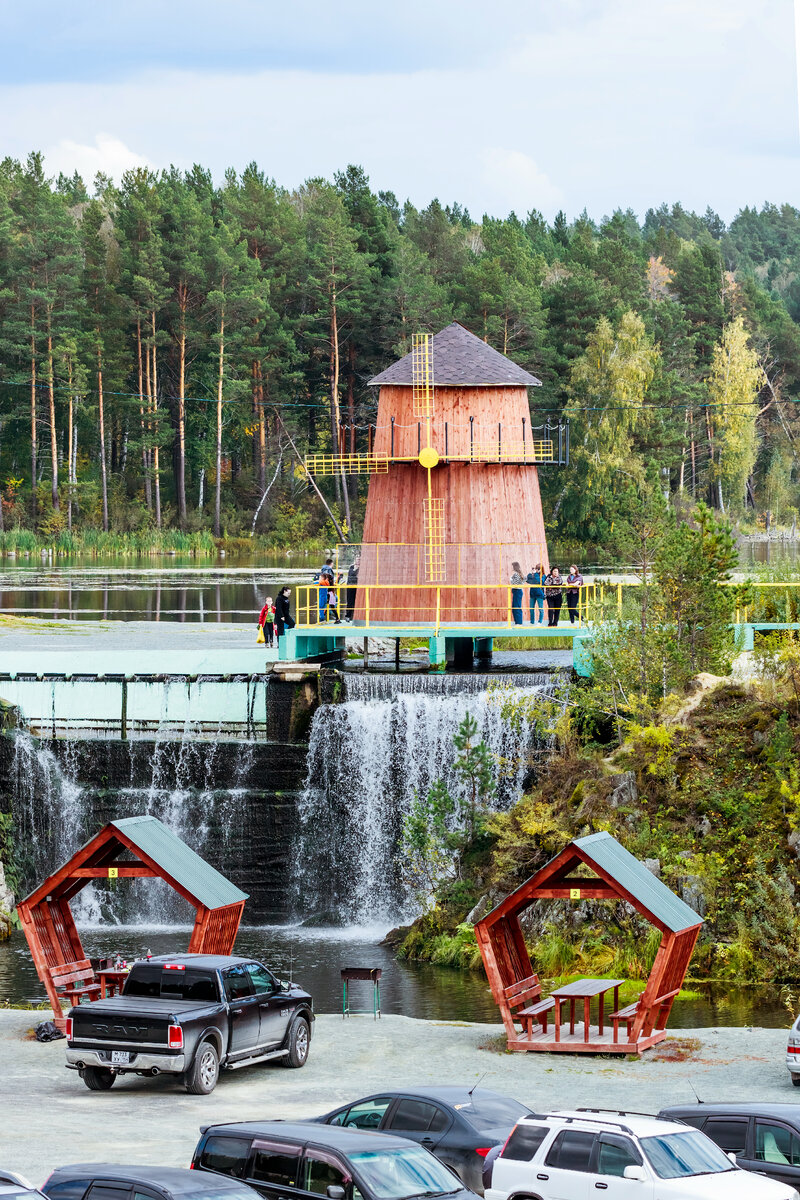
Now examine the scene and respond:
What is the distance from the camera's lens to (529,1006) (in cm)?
2394

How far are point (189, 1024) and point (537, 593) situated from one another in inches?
1016

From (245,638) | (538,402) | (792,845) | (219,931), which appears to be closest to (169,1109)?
(219,931)

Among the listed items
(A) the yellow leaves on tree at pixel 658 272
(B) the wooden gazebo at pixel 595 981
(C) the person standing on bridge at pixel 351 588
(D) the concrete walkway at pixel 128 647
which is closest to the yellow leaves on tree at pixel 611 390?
(D) the concrete walkway at pixel 128 647

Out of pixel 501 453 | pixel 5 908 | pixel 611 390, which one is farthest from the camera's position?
pixel 611 390

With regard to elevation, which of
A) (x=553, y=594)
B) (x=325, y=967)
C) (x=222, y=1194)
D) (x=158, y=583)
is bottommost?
(x=325, y=967)

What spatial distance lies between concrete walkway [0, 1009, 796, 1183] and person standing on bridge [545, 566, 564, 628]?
1958 cm

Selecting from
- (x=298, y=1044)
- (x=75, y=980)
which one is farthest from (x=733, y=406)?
(x=298, y=1044)

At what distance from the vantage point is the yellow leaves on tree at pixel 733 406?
111 metres

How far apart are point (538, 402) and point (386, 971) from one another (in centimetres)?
7146

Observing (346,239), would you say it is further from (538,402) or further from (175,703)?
(175,703)

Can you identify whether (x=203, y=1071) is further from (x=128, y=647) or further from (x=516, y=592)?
(x=128, y=647)

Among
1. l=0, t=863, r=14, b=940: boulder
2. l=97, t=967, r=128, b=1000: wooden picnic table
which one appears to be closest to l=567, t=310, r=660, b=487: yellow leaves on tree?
l=0, t=863, r=14, b=940: boulder

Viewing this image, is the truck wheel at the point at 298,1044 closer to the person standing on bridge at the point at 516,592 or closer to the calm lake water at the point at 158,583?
the person standing on bridge at the point at 516,592

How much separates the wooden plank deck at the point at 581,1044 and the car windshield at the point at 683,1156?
880 cm
